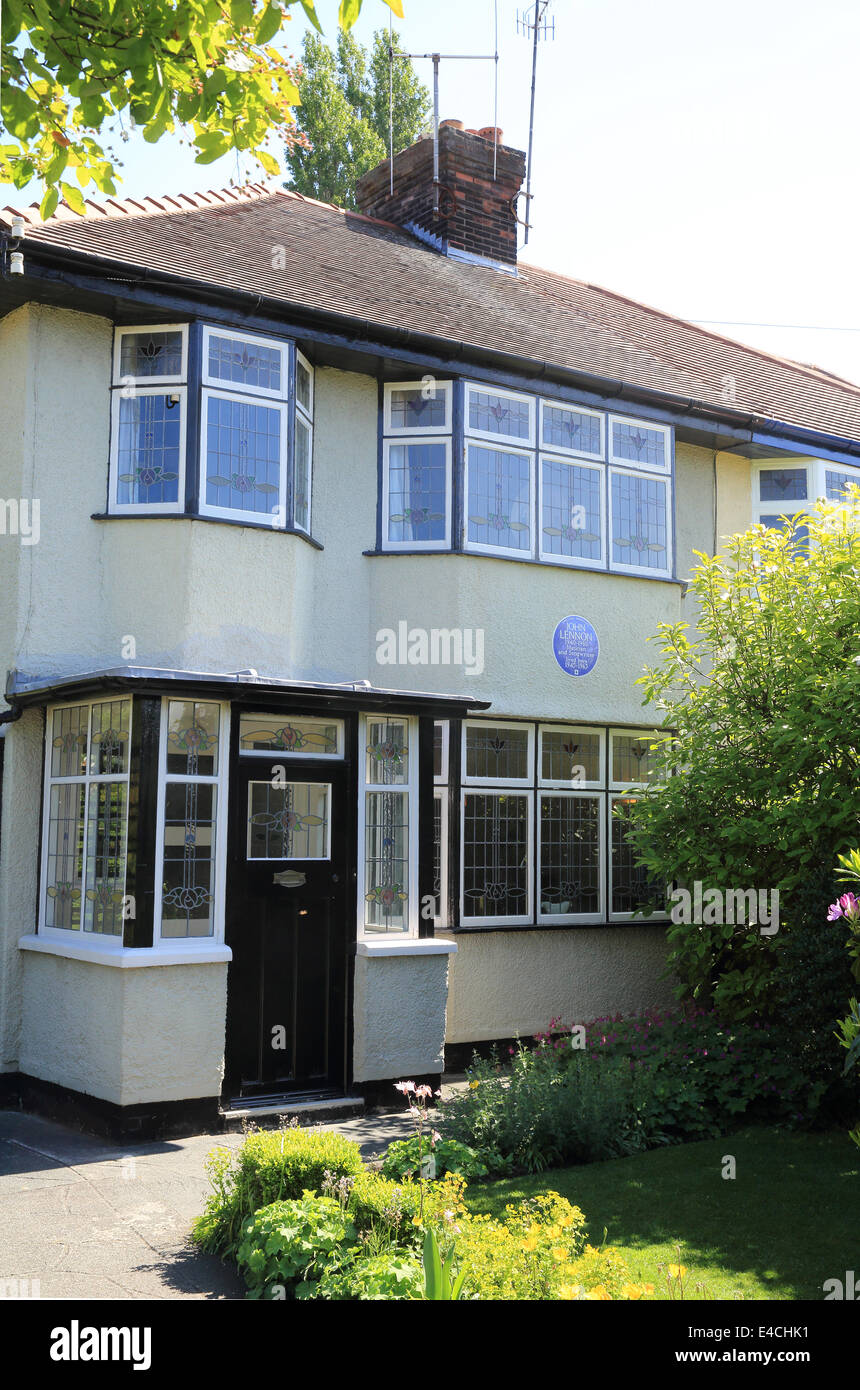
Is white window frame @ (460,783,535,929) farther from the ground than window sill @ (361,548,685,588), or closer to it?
closer to it

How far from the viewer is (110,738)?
900 cm

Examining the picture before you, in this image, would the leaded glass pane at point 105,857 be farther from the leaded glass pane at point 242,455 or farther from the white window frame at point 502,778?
the white window frame at point 502,778

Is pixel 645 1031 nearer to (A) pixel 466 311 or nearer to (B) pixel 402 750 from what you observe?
(B) pixel 402 750

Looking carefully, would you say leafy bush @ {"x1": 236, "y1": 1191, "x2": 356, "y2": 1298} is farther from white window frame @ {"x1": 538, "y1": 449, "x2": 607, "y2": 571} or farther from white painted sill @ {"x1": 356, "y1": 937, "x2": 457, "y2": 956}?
white window frame @ {"x1": 538, "y1": 449, "x2": 607, "y2": 571}

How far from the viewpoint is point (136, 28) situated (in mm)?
5238

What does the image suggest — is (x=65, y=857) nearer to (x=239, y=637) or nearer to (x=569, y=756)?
(x=239, y=637)

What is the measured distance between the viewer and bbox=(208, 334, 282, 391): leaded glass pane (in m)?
10.1

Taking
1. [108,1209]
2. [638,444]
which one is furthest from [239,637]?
[638,444]

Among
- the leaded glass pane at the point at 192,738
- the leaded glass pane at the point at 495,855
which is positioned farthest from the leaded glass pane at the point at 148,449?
the leaded glass pane at the point at 495,855

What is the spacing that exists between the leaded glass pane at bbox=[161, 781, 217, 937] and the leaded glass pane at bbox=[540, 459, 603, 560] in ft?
15.4

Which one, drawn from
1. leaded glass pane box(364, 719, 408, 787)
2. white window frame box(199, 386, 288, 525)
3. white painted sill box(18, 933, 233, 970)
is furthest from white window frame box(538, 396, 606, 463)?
white painted sill box(18, 933, 233, 970)

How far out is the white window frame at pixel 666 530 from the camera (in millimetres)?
12383

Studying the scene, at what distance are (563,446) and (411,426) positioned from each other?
5.42 ft
